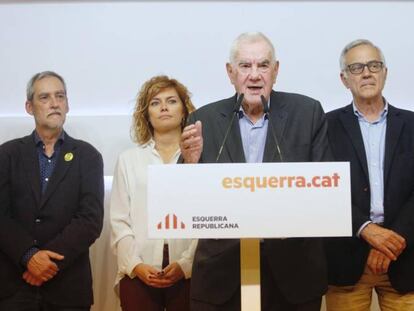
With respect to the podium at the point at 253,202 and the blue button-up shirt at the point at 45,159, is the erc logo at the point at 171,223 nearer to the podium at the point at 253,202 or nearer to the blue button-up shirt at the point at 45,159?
the podium at the point at 253,202

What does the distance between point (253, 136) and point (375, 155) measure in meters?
0.68

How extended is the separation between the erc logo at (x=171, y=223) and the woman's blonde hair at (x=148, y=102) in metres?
1.42

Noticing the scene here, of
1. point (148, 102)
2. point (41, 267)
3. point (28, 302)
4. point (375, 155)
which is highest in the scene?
point (148, 102)

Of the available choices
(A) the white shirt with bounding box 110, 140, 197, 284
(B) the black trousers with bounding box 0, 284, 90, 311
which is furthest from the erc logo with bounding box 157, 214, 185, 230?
(B) the black trousers with bounding box 0, 284, 90, 311

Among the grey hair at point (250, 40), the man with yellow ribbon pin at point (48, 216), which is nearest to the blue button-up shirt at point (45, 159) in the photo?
the man with yellow ribbon pin at point (48, 216)

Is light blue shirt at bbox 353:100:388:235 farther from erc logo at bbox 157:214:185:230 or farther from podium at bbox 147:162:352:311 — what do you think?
erc logo at bbox 157:214:185:230

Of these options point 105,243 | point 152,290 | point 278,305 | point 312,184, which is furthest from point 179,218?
point 105,243

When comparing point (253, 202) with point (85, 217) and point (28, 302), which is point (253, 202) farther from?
point (28, 302)

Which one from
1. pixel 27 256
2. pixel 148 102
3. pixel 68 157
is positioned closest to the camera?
pixel 27 256

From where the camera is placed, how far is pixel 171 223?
1.80 metres

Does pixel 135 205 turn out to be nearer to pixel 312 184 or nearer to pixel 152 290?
pixel 152 290

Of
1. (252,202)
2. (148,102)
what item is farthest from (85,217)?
(252,202)

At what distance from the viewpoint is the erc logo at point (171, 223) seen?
180cm

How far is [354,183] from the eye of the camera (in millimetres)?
2689
